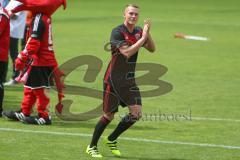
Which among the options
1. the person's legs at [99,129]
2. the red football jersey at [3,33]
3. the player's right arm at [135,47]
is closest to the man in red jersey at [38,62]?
A: the red football jersey at [3,33]

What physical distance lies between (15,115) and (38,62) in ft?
3.25

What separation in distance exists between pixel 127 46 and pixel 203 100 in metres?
5.43

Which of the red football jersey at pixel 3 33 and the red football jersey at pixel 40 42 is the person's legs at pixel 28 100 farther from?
the red football jersey at pixel 3 33

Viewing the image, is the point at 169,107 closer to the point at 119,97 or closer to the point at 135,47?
the point at 119,97

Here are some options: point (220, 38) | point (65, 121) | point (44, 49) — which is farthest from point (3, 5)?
point (220, 38)

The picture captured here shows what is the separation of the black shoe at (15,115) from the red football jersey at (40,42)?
88cm

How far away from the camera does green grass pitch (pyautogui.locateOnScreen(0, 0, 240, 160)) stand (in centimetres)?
1014

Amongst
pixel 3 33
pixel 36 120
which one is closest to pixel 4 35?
pixel 3 33

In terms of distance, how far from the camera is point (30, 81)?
11797mm

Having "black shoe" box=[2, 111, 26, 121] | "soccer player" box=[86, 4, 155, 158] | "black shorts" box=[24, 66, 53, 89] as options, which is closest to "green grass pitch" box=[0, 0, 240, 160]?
"black shoe" box=[2, 111, 26, 121]

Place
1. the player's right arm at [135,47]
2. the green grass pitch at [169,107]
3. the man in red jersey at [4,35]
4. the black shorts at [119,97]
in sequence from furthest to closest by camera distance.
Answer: the man in red jersey at [4,35] → the green grass pitch at [169,107] → the black shorts at [119,97] → the player's right arm at [135,47]

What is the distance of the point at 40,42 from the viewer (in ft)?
38.2

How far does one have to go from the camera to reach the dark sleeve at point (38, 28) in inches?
455

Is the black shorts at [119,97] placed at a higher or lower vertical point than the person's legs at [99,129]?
higher
